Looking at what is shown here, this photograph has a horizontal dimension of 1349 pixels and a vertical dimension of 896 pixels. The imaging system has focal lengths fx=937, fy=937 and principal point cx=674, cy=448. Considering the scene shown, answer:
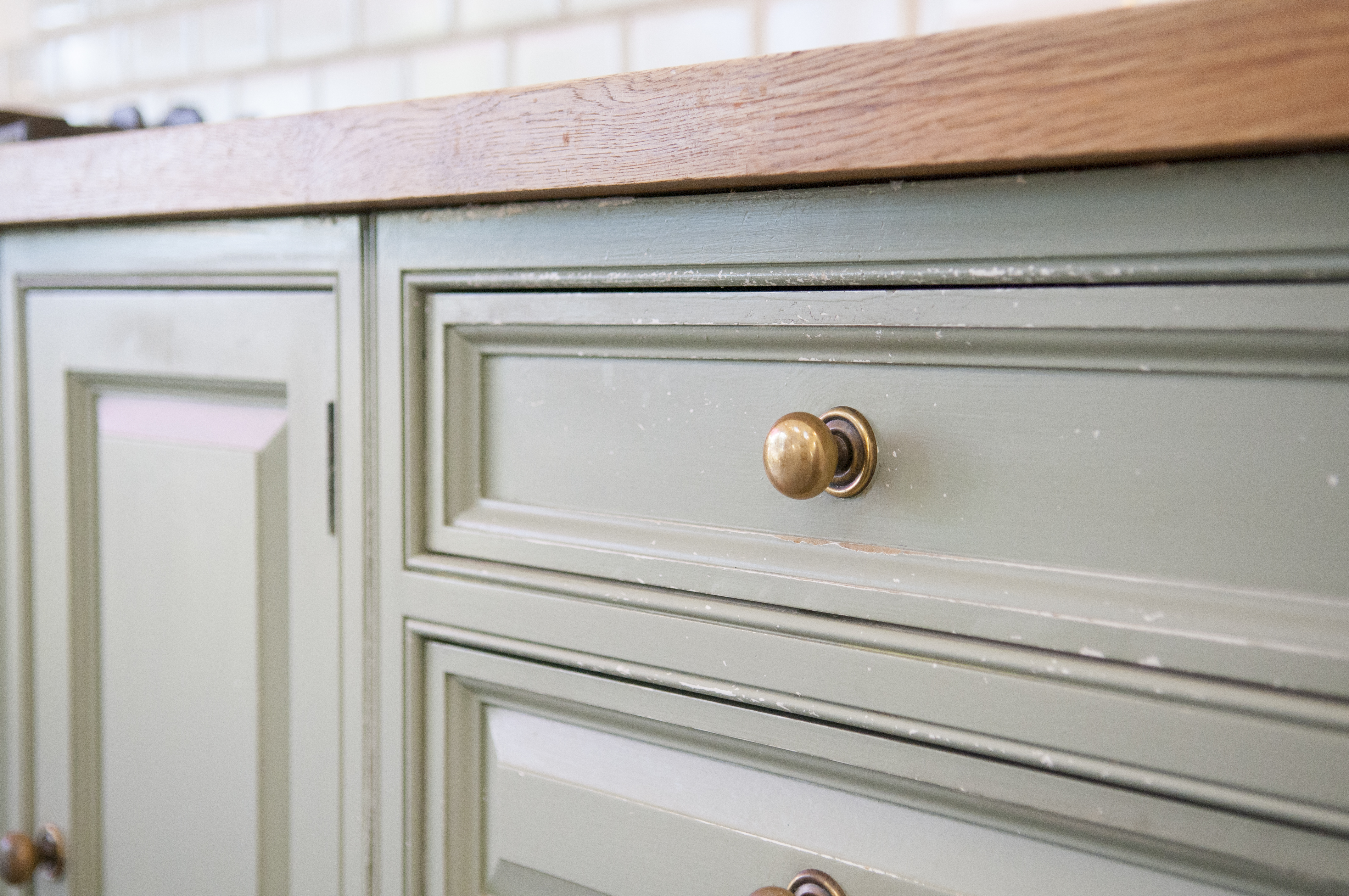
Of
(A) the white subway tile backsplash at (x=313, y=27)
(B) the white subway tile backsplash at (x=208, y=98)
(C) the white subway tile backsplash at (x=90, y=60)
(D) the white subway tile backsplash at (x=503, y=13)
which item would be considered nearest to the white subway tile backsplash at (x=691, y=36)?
(D) the white subway tile backsplash at (x=503, y=13)

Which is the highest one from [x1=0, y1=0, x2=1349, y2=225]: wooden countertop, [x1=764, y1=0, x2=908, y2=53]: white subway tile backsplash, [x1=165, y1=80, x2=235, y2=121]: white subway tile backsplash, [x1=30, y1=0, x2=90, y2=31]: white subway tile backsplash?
[x1=30, y1=0, x2=90, y2=31]: white subway tile backsplash

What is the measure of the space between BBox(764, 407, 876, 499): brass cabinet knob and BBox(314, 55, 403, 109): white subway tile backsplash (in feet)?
3.01

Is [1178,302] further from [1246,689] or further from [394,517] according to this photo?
[394,517]

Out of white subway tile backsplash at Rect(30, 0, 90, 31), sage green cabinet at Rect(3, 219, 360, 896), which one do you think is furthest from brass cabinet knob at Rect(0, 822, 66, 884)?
white subway tile backsplash at Rect(30, 0, 90, 31)

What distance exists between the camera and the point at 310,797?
1.80 feet

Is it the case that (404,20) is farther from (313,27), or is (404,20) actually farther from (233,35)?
(233,35)

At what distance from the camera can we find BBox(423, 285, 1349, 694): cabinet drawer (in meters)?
0.32

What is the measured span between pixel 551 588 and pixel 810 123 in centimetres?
25

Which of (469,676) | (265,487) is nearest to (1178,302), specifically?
(469,676)

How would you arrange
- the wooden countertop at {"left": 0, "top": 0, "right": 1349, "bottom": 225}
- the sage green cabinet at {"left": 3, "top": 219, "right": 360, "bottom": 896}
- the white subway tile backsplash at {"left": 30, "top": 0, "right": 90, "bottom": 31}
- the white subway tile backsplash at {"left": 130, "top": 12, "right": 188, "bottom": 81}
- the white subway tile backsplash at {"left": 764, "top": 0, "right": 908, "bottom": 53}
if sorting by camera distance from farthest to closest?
the white subway tile backsplash at {"left": 30, "top": 0, "right": 90, "bottom": 31}
the white subway tile backsplash at {"left": 130, "top": 12, "right": 188, "bottom": 81}
the white subway tile backsplash at {"left": 764, "top": 0, "right": 908, "bottom": 53}
the sage green cabinet at {"left": 3, "top": 219, "right": 360, "bottom": 896}
the wooden countertop at {"left": 0, "top": 0, "right": 1349, "bottom": 225}

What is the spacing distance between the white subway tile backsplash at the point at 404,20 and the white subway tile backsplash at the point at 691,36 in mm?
266

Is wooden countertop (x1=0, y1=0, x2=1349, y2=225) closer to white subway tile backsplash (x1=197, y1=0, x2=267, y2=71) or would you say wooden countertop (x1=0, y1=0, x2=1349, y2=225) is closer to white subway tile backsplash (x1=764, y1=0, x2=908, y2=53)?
white subway tile backsplash (x1=764, y1=0, x2=908, y2=53)

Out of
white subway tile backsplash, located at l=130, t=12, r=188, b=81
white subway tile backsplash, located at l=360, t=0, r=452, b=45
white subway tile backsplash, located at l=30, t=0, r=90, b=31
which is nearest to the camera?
white subway tile backsplash, located at l=360, t=0, r=452, b=45

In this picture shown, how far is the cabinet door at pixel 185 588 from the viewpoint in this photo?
54 centimetres
